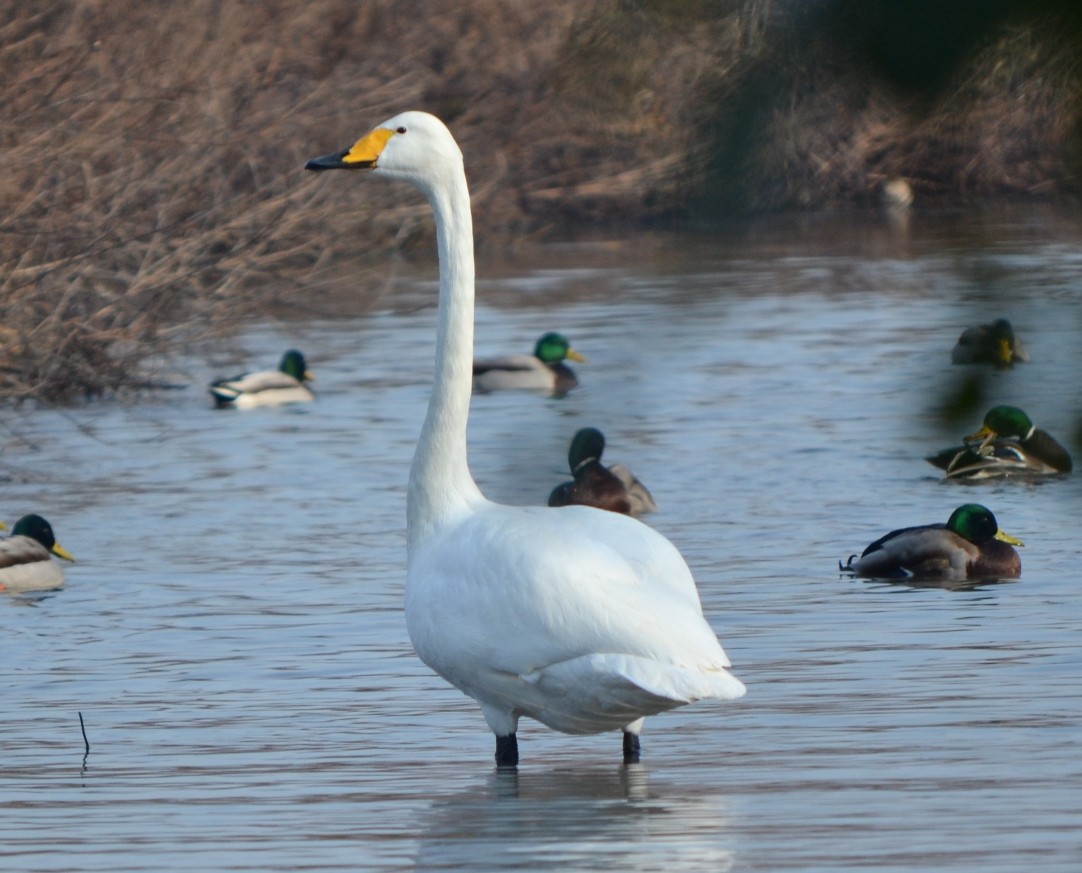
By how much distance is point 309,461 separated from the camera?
14.3m

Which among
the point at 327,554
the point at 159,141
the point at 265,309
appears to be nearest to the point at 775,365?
the point at 265,309

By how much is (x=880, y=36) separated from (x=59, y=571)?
9642 mm

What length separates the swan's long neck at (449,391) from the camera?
5578 mm

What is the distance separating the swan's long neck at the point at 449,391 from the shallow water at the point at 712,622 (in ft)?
2.66

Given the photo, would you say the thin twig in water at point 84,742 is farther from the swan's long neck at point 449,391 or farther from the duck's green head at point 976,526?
the duck's green head at point 976,526

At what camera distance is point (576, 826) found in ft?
17.2

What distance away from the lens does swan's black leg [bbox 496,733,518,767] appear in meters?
5.62

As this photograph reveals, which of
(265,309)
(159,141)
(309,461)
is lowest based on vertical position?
(309,461)

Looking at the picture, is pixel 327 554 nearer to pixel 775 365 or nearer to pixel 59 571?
pixel 59 571

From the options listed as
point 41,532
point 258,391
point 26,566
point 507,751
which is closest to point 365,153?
point 507,751

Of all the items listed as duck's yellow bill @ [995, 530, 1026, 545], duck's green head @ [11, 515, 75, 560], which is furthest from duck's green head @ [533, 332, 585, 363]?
duck's yellow bill @ [995, 530, 1026, 545]

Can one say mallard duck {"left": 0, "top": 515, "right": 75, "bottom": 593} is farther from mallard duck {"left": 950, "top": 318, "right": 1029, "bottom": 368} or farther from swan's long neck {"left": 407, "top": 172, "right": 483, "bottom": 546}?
mallard duck {"left": 950, "top": 318, "right": 1029, "bottom": 368}

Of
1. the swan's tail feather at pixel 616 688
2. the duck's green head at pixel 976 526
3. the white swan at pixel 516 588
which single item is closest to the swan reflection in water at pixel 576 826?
the white swan at pixel 516 588

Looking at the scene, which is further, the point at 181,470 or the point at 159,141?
the point at 181,470
